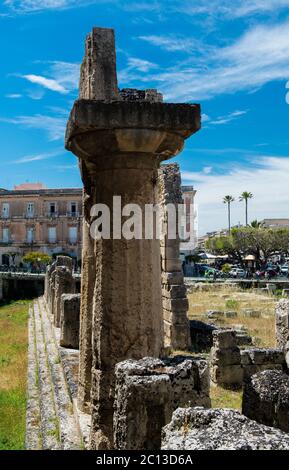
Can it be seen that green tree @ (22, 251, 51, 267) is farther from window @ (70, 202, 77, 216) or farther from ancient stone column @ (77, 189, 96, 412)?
ancient stone column @ (77, 189, 96, 412)

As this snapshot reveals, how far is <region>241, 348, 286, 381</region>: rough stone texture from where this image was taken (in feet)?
22.7

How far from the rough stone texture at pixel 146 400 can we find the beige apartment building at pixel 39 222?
50.8m

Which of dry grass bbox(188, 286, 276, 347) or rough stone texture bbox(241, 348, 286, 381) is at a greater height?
rough stone texture bbox(241, 348, 286, 381)

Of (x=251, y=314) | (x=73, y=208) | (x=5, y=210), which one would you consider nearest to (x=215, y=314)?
(x=251, y=314)

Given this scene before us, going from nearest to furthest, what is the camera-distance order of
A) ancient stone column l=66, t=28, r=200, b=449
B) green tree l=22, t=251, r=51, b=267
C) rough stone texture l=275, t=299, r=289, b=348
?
ancient stone column l=66, t=28, r=200, b=449 → rough stone texture l=275, t=299, r=289, b=348 → green tree l=22, t=251, r=51, b=267

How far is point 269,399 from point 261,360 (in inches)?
152

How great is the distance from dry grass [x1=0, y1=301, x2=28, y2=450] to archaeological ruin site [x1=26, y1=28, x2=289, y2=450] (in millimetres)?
339

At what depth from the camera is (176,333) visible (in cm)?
1202

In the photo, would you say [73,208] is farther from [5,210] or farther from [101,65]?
[101,65]

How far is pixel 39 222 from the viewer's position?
180 feet

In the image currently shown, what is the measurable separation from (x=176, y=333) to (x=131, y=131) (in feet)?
28.0

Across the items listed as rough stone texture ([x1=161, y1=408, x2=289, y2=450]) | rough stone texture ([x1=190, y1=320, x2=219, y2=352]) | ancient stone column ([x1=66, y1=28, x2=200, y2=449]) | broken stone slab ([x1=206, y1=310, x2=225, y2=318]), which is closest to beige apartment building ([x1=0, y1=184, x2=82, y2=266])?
broken stone slab ([x1=206, y1=310, x2=225, y2=318])

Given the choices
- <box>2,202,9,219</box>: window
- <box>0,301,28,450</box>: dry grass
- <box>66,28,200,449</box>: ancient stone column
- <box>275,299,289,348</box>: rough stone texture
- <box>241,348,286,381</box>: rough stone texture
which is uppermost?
<box>2,202,9,219</box>: window
